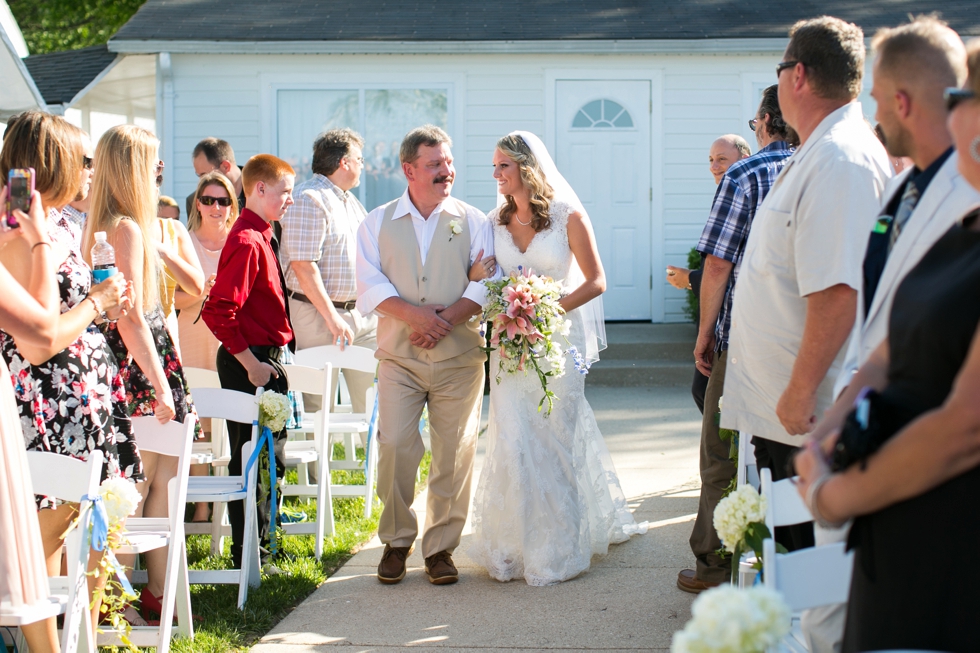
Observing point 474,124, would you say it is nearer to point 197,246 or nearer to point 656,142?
point 656,142

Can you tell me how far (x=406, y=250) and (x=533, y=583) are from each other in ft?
6.07

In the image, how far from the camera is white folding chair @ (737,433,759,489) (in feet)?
12.5

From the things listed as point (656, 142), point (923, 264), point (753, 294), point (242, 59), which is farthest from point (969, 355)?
point (242, 59)

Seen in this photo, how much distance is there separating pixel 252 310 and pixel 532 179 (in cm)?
167

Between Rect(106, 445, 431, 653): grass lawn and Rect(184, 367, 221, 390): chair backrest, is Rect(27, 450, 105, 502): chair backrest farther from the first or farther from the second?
Rect(184, 367, 221, 390): chair backrest

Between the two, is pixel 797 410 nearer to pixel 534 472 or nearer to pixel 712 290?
pixel 712 290

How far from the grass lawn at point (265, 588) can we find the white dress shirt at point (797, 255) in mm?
2347

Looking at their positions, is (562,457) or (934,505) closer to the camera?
(934,505)

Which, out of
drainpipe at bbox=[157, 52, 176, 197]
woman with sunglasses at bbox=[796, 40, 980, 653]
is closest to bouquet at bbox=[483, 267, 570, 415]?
woman with sunglasses at bbox=[796, 40, 980, 653]

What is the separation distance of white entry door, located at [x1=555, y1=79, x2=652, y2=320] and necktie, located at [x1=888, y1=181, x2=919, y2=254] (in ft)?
33.1

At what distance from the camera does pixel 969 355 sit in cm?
162

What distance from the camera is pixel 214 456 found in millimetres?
5504

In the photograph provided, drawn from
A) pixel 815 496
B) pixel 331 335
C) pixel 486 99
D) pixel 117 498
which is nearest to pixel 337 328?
pixel 331 335

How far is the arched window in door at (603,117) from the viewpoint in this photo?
12.3 metres
